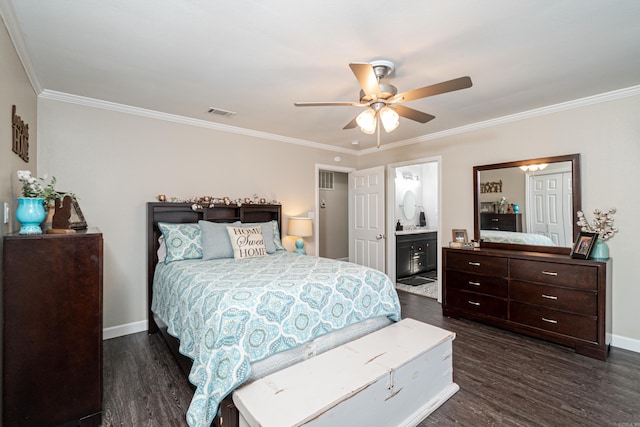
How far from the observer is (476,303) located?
138 inches

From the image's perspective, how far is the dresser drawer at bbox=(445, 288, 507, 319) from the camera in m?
3.30

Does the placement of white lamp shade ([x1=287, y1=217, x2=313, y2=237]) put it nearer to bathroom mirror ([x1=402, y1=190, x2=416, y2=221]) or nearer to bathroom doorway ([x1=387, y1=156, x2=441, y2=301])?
bathroom doorway ([x1=387, y1=156, x2=441, y2=301])

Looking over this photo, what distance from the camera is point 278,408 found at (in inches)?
57.8

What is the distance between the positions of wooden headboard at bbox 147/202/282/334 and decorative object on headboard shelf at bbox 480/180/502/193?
8.83 ft

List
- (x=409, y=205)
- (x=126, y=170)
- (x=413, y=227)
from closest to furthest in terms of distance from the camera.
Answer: (x=126, y=170), (x=413, y=227), (x=409, y=205)

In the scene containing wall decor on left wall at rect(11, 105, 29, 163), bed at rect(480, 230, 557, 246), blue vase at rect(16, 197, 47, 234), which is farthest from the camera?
bed at rect(480, 230, 557, 246)

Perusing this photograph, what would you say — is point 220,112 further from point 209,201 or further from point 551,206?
point 551,206

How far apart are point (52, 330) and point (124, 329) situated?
5.60 feet

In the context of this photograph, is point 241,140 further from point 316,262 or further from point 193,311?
point 193,311

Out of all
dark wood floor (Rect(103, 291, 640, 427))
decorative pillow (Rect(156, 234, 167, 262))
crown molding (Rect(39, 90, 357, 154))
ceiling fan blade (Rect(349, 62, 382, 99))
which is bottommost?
dark wood floor (Rect(103, 291, 640, 427))

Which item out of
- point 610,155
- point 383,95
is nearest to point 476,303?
point 610,155

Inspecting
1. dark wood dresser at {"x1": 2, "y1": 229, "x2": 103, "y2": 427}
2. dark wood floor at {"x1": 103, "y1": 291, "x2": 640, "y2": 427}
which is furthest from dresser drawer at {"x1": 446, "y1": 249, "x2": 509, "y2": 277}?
dark wood dresser at {"x1": 2, "y1": 229, "x2": 103, "y2": 427}

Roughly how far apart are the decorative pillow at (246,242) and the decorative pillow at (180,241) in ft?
1.18

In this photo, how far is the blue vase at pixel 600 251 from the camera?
9.35 feet
